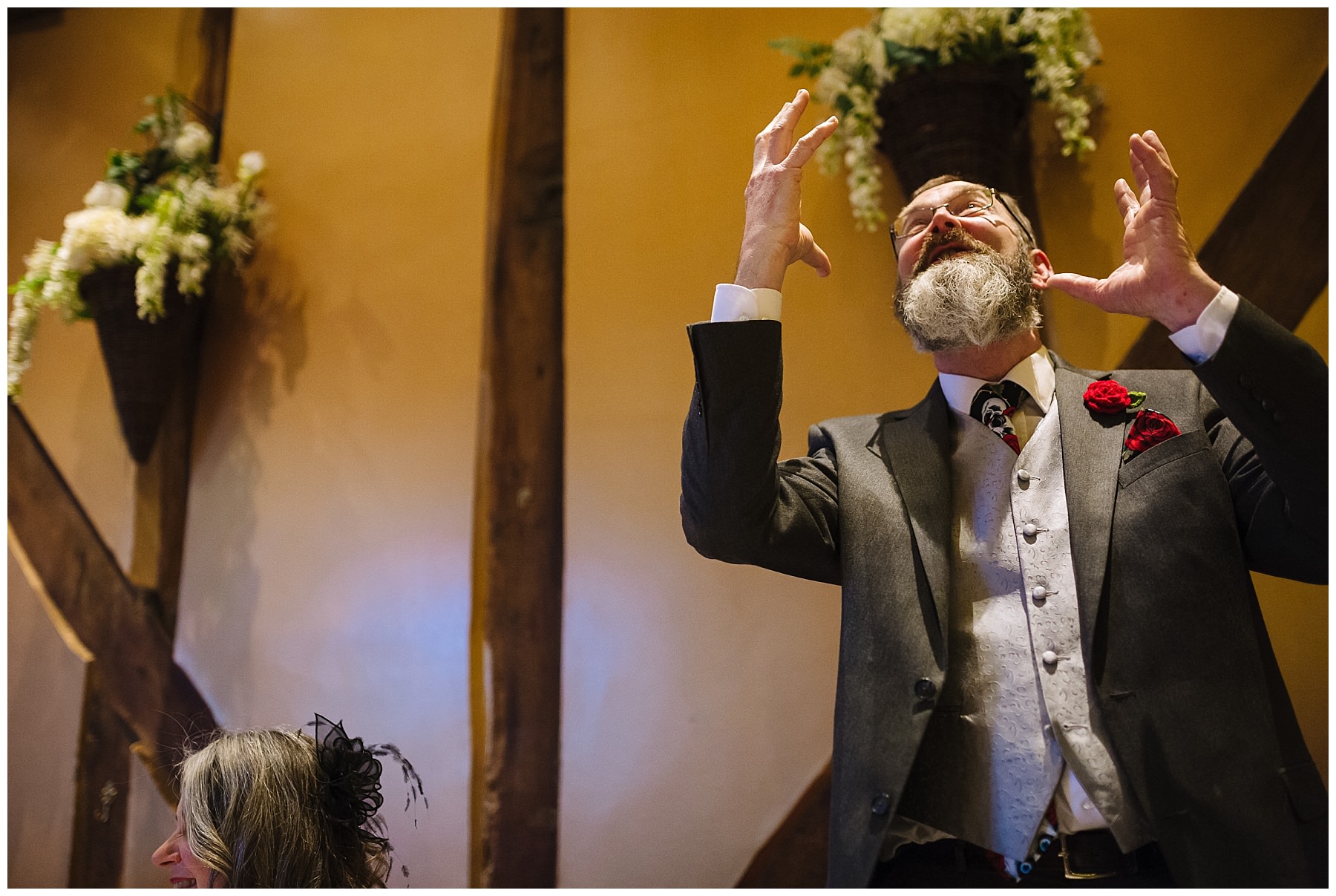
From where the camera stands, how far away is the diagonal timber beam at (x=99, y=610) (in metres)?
2.57

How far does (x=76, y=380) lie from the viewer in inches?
113

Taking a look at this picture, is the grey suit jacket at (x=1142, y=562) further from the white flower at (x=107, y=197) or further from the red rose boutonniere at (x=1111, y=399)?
the white flower at (x=107, y=197)

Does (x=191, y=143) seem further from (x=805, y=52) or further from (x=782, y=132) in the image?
(x=782, y=132)

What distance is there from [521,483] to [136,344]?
1084 millimetres

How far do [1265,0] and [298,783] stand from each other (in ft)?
7.12

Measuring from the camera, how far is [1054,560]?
1.32m

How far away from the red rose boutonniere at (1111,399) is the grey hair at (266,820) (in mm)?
1195

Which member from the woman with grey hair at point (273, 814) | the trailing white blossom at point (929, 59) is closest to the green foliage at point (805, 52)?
the trailing white blossom at point (929, 59)

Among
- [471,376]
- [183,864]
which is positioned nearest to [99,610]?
[471,376]

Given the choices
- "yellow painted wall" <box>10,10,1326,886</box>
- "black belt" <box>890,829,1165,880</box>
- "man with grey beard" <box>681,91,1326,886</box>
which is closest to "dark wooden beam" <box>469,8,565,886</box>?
"yellow painted wall" <box>10,10,1326,886</box>

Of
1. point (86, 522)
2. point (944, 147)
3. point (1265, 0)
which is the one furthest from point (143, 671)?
point (1265, 0)

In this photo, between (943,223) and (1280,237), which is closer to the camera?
Answer: (943,223)

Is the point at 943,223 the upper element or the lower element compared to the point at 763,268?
upper

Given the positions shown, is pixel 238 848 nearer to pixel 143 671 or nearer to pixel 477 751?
pixel 477 751
